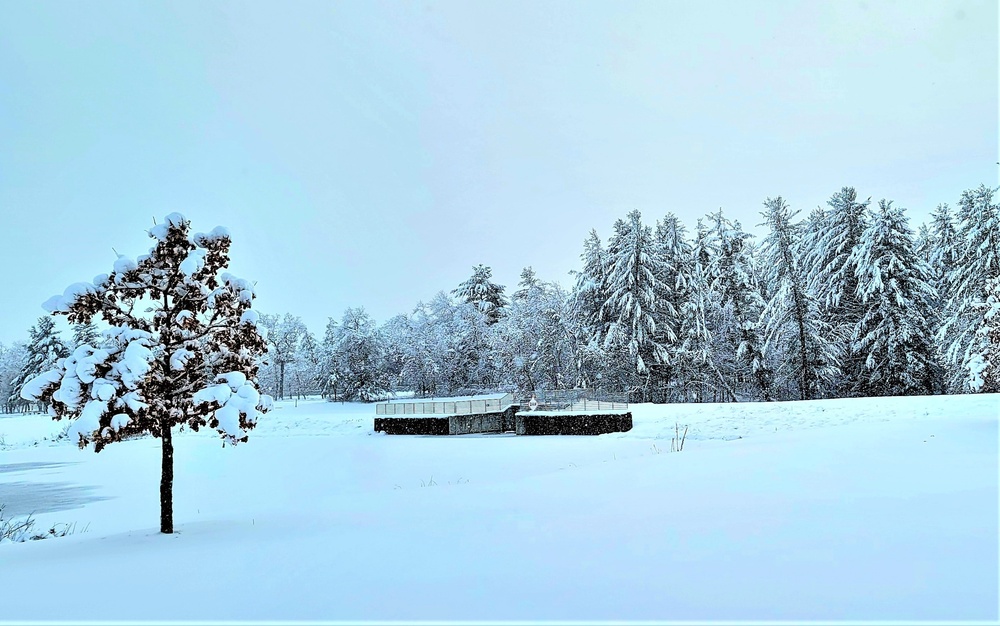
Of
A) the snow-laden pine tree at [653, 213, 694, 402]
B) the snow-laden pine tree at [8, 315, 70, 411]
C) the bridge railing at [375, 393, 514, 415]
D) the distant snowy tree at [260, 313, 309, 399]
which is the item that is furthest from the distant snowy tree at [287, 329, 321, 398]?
the snow-laden pine tree at [653, 213, 694, 402]

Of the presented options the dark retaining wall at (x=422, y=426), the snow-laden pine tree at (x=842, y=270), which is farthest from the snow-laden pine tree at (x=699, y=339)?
the dark retaining wall at (x=422, y=426)

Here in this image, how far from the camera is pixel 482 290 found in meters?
78.9

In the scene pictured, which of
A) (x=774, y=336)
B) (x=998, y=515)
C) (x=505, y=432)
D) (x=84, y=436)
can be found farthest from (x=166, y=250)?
(x=774, y=336)

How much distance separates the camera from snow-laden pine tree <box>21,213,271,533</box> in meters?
8.68

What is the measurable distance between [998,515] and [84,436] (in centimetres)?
1090

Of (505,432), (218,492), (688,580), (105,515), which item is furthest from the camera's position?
(505,432)

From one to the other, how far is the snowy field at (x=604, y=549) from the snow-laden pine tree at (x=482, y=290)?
213 feet

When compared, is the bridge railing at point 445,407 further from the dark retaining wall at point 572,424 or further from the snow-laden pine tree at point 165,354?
the snow-laden pine tree at point 165,354

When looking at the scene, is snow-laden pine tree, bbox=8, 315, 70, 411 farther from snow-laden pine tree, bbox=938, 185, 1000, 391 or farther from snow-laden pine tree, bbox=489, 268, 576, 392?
snow-laden pine tree, bbox=938, 185, 1000, 391

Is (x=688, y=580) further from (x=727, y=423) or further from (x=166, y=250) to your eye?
(x=727, y=423)

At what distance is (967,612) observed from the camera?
3961mm

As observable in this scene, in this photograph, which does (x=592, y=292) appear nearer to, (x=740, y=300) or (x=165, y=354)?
(x=740, y=300)

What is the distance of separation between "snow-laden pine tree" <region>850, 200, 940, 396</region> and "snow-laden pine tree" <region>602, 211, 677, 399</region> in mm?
11226

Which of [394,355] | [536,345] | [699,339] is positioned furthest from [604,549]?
[394,355]
